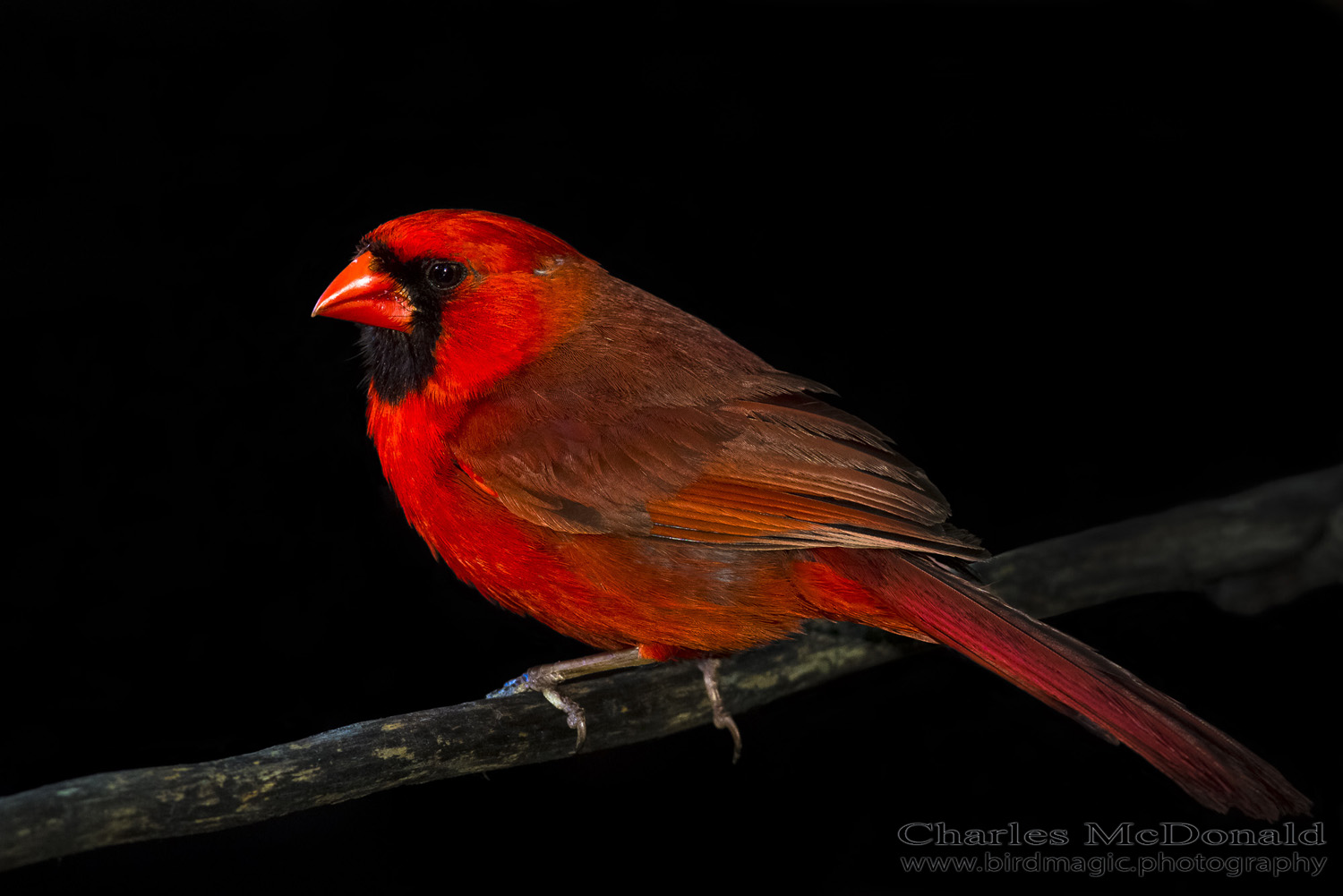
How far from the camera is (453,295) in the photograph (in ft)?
9.51

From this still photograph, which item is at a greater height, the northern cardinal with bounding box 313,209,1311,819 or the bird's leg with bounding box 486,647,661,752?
the northern cardinal with bounding box 313,209,1311,819

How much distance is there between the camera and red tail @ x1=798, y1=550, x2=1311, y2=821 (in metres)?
2.21

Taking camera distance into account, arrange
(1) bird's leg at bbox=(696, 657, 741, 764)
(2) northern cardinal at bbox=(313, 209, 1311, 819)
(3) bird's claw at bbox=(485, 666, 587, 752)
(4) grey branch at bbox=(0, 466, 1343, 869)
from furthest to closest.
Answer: (1) bird's leg at bbox=(696, 657, 741, 764), (3) bird's claw at bbox=(485, 666, 587, 752), (2) northern cardinal at bbox=(313, 209, 1311, 819), (4) grey branch at bbox=(0, 466, 1343, 869)

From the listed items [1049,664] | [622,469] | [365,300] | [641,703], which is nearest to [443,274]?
[365,300]

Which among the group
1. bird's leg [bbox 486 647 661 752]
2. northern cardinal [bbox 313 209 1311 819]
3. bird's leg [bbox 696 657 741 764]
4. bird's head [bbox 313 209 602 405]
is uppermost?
bird's head [bbox 313 209 602 405]

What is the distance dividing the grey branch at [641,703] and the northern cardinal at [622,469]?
0.24m

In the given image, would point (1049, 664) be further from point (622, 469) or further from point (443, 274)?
point (443, 274)

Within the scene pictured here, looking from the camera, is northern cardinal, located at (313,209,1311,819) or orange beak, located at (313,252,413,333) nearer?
northern cardinal, located at (313,209,1311,819)

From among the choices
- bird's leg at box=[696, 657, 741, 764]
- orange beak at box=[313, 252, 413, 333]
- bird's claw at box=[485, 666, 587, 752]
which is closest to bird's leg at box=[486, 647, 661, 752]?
bird's claw at box=[485, 666, 587, 752]

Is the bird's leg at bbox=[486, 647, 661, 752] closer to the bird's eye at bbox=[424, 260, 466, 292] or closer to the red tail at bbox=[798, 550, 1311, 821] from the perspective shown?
the red tail at bbox=[798, 550, 1311, 821]

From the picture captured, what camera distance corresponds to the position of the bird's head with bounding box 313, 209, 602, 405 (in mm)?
2875

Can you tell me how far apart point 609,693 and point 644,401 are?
75 cm

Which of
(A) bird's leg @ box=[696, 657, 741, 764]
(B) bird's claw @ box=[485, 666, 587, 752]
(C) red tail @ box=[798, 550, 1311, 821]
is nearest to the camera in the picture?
(C) red tail @ box=[798, 550, 1311, 821]

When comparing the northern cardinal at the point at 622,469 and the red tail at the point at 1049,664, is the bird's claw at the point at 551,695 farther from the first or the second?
the red tail at the point at 1049,664
